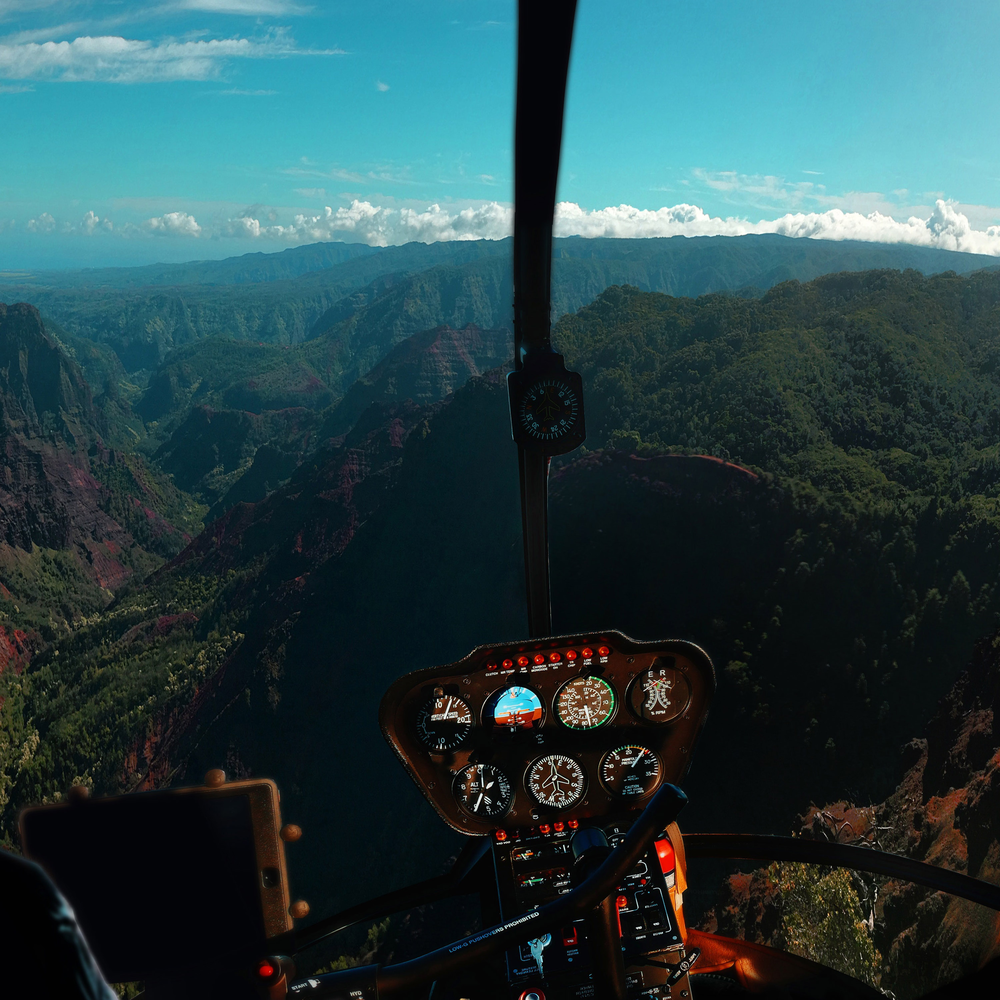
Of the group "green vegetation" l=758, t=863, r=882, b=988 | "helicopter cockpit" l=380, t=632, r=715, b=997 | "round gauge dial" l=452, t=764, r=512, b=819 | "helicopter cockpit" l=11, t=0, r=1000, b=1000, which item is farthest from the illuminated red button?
"green vegetation" l=758, t=863, r=882, b=988

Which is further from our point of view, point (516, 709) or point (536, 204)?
point (516, 709)

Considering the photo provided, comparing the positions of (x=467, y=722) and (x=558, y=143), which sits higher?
(x=558, y=143)

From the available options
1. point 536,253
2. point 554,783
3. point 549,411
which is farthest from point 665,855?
point 536,253

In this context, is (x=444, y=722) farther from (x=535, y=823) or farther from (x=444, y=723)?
(x=535, y=823)

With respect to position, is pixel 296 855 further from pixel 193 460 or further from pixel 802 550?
pixel 193 460

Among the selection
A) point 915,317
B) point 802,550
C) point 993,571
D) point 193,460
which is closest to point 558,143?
point 993,571

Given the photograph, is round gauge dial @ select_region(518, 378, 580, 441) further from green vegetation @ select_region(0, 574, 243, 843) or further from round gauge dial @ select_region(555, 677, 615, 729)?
green vegetation @ select_region(0, 574, 243, 843)

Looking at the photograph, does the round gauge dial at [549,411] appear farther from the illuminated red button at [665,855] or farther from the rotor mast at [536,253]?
the illuminated red button at [665,855]

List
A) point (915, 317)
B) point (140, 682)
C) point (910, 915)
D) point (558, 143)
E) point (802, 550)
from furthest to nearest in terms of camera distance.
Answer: point (140, 682) → point (915, 317) → point (802, 550) → point (910, 915) → point (558, 143)
